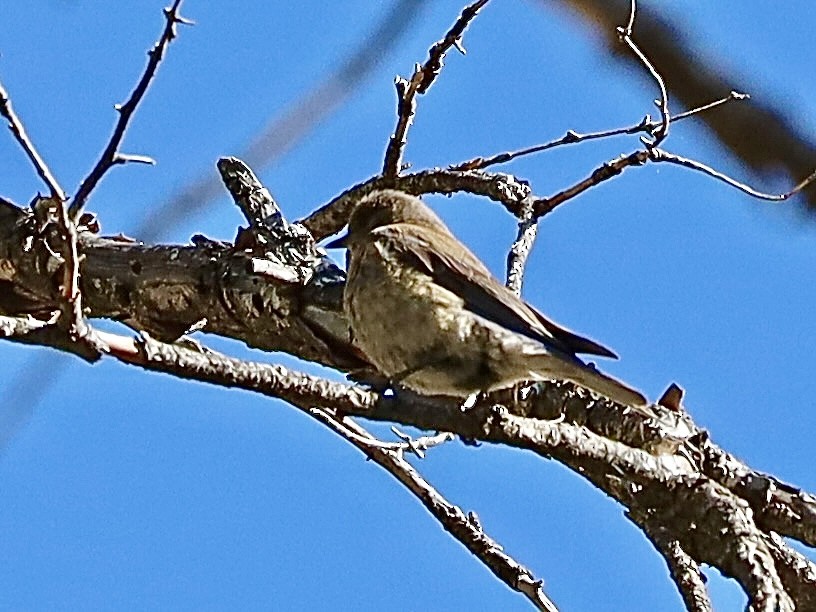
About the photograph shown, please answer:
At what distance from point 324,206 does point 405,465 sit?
90cm

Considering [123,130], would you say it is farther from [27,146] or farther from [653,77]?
[653,77]

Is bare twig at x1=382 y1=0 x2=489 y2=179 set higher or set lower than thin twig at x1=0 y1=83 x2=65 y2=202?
higher

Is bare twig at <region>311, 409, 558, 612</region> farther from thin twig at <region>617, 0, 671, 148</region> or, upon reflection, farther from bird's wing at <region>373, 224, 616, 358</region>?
thin twig at <region>617, 0, 671, 148</region>

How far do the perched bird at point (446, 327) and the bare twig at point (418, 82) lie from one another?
0.22m

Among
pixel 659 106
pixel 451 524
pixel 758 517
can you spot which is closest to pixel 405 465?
pixel 451 524

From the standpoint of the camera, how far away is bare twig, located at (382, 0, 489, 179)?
2.85m

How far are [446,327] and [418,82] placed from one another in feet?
1.95

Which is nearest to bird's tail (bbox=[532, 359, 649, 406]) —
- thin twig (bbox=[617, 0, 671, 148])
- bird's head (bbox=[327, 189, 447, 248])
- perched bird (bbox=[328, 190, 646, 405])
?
perched bird (bbox=[328, 190, 646, 405])

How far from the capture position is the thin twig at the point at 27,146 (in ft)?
5.89

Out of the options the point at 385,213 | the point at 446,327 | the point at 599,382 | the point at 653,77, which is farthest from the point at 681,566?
the point at 385,213

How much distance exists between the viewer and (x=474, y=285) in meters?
2.99

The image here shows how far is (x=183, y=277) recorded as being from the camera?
2.91 m

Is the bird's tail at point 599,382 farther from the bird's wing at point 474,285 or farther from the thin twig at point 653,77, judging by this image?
the thin twig at point 653,77

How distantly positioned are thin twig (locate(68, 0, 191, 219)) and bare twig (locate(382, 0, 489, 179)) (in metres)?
1.02
